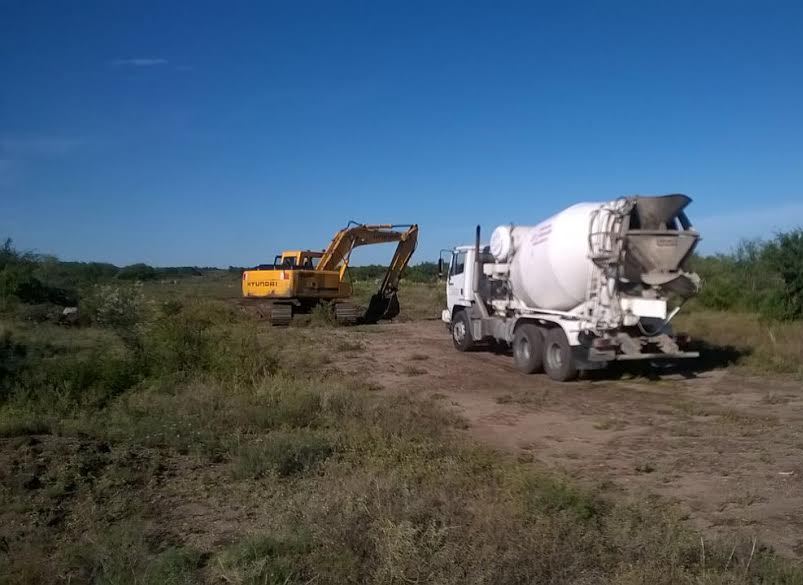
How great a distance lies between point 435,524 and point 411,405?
589 centimetres

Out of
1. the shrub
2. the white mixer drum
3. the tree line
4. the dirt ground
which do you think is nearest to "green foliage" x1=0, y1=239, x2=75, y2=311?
the tree line

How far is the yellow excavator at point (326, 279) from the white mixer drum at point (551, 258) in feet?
34.8

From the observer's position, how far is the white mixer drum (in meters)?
14.7

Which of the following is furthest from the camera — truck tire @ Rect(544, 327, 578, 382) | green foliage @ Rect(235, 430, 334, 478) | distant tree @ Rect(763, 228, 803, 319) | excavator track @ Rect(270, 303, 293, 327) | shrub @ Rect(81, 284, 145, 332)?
excavator track @ Rect(270, 303, 293, 327)

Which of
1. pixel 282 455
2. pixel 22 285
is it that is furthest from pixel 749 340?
pixel 22 285

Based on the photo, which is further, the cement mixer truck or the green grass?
the green grass

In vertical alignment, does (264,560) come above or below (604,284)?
below

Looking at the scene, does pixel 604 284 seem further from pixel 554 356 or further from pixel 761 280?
pixel 761 280

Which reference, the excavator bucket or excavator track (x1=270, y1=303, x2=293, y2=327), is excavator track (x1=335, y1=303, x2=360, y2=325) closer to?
the excavator bucket

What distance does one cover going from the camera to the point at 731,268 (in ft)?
104

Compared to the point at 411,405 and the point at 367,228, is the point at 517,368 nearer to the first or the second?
the point at 411,405

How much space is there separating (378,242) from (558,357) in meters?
13.9

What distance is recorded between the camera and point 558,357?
617 inches

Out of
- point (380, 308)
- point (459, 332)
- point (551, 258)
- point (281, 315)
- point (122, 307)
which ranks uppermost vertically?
point (551, 258)
